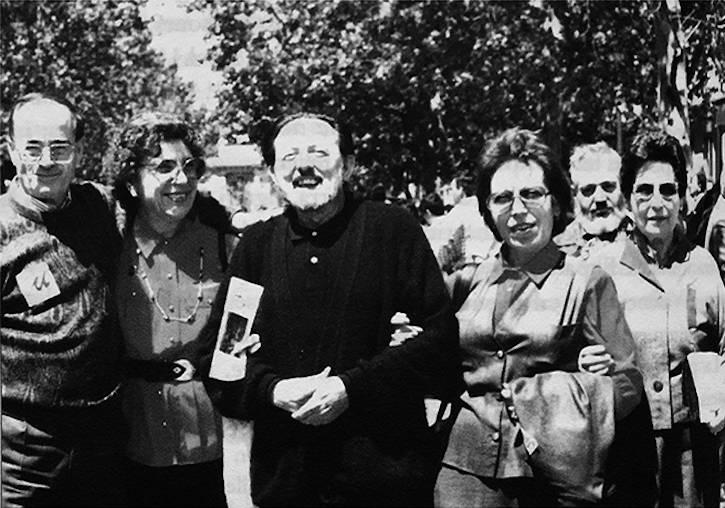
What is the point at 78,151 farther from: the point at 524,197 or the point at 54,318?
the point at 524,197

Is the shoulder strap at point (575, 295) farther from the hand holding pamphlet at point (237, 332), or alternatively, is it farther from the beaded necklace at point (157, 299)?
the beaded necklace at point (157, 299)

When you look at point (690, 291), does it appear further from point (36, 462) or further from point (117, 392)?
point (36, 462)

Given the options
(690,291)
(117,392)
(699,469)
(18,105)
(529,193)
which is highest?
(18,105)

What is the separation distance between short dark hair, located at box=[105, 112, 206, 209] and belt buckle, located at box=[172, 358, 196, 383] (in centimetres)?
63

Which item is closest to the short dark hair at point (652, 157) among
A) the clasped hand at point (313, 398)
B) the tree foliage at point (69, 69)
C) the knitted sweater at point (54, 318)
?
the clasped hand at point (313, 398)

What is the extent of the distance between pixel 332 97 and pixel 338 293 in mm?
2145

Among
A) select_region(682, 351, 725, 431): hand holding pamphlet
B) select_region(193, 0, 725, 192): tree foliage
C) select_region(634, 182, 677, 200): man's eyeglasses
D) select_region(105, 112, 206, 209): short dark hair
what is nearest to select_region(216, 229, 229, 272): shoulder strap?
select_region(105, 112, 206, 209): short dark hair

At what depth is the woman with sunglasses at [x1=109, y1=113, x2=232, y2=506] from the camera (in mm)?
3652

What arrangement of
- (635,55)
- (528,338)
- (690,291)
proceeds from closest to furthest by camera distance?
(528,338) → (690,291) → (635,55)

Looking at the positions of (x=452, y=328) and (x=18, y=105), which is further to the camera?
(x=18, y=105)

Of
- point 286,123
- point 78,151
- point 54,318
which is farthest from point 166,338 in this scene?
point 286,123

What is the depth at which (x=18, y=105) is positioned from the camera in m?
3.57

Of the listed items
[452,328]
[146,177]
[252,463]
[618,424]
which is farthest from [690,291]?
[146,177]

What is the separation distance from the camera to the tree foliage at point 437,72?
4.98 m
